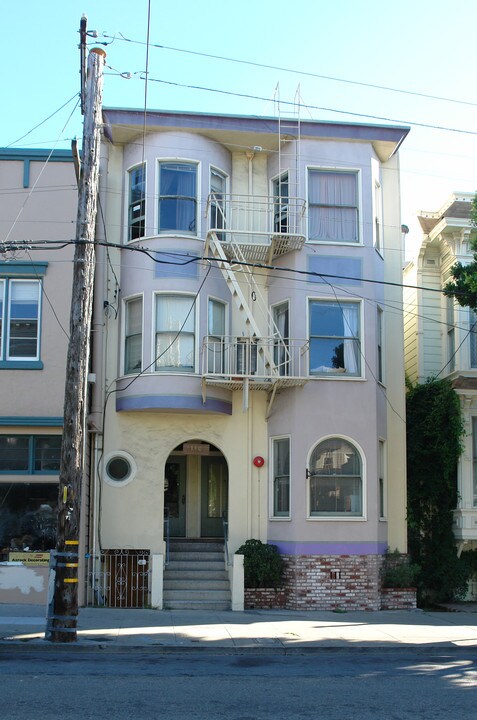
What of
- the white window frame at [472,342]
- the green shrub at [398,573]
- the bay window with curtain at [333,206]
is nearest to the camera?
the green shrub at [398,573]

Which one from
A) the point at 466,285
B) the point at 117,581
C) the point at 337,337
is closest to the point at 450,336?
the point at 337,337

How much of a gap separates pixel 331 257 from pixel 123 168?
5056 millimetres

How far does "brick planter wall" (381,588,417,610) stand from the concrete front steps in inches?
131

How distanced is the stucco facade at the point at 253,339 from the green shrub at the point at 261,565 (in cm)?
35

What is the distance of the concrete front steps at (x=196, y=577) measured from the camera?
1741 centimetres

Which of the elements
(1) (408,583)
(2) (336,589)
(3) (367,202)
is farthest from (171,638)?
(3) (367,202)

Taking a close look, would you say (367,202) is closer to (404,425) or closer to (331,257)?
(331,257)

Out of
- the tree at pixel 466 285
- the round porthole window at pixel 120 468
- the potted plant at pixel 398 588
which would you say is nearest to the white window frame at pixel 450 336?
the tree at pixel 466 285

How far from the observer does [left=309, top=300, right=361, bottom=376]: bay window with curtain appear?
62.1 feet

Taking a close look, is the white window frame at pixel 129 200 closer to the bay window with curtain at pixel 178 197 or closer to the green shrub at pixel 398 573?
the bay window with curtain at pixel 178 197

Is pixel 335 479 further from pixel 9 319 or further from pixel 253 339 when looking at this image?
pixel 9 319

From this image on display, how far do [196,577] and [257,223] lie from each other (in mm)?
7848

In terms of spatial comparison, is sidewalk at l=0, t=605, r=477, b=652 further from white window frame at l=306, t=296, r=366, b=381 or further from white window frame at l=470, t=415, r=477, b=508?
white window frame at l=306, t=296, r=366, b=381

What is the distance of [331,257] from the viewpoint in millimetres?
19125
